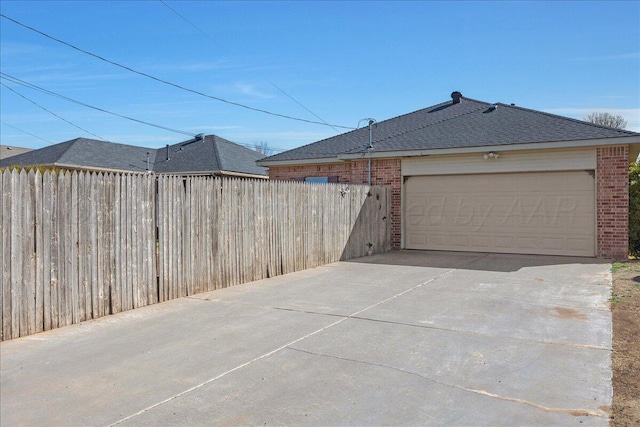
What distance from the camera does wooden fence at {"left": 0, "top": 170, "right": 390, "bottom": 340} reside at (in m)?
5.69

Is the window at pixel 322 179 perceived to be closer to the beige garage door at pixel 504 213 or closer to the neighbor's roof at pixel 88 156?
the beige garage door at pixel 504 213

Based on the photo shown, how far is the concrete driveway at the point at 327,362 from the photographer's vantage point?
11.8ft

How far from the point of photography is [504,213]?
1341cm

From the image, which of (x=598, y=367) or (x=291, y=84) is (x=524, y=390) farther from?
(x=291, y=84)

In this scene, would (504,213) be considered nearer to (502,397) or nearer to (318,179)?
(318,179)

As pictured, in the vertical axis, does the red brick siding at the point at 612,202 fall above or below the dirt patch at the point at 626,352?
above

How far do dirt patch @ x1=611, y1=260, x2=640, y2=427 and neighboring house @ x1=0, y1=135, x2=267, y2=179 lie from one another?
17138 mm

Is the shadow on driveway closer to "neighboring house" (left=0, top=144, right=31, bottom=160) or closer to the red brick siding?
the red brick siding

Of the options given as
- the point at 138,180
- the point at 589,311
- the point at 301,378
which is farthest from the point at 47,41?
the point at 589,311

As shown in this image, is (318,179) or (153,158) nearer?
(318,179)

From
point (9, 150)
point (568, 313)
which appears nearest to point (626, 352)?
point (568, 313)

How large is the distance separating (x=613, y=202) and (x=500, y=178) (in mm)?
2777

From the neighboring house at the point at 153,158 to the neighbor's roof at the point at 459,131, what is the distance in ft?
19.4

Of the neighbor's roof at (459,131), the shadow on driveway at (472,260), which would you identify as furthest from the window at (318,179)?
the shadow on driveway at (472,260)
